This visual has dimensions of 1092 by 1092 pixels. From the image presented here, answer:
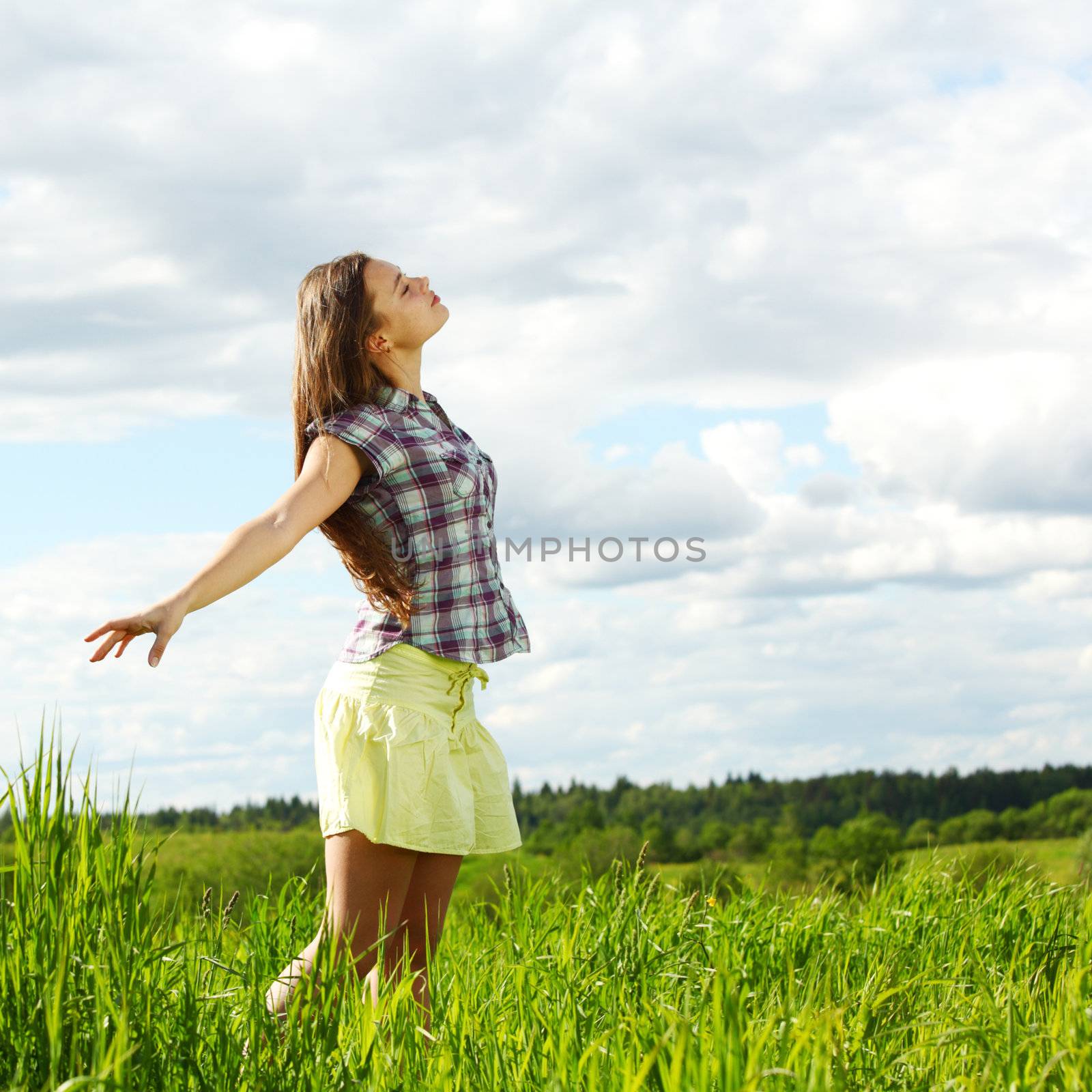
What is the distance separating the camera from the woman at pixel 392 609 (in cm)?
336

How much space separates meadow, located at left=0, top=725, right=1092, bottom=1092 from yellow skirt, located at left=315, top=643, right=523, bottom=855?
0.42 meters

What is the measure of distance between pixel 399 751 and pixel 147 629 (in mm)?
865

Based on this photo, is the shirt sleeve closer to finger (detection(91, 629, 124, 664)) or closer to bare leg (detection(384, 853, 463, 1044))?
finger (detection(91, 629, 124, 664))

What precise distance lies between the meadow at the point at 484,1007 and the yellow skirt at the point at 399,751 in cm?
42

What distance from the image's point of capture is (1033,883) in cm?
532

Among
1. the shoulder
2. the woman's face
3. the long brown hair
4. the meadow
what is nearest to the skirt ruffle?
the long brown hair

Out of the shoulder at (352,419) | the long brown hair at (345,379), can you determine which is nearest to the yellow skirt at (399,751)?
the long brown hair at (345,379)

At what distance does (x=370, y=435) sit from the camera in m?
3.47

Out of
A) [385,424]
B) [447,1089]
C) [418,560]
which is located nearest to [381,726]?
[418,560]

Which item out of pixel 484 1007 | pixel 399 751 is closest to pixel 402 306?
pixel 399 751

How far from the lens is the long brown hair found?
3.51m

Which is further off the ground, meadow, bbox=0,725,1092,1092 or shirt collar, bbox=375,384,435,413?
shirt collar, bbox=375,384,435,413

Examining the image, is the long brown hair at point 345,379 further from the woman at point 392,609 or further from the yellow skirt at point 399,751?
the yellow skirt at point 399,751

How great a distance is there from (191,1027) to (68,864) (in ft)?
1.81
